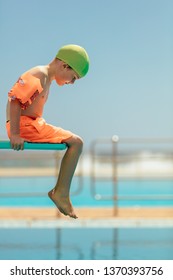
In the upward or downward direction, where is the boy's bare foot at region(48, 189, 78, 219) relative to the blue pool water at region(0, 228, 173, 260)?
upward

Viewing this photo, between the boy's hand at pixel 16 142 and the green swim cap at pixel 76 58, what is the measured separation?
0.54 ft

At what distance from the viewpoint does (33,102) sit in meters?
1.13

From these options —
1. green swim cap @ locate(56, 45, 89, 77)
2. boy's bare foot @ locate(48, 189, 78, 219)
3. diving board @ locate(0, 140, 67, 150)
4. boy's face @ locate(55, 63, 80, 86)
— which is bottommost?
boy's bare foot @ locate(48, 189, 78, 219)

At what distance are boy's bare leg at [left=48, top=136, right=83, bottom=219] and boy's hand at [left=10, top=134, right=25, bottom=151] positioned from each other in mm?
87

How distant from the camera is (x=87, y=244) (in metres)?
3.63

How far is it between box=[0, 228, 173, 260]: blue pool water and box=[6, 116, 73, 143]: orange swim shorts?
2.22 metres

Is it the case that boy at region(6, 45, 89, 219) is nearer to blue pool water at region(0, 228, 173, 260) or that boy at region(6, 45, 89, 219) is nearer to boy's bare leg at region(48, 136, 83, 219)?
boy's bare leg at region(48, 136, 83, 219)

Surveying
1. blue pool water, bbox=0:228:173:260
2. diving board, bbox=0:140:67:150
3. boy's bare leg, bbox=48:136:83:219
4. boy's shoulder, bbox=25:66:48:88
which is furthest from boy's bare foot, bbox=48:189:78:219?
blue pool water, bbox=0:228:173:260

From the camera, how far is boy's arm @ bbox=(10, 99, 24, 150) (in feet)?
3.58

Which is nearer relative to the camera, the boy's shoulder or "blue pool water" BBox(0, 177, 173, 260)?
the boy's shoulder

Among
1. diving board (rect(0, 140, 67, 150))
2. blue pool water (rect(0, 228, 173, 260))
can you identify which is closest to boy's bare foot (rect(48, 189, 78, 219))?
diving board (rect(0, 140, 67, 150))

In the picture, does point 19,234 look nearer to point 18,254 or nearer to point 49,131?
point 18,254
